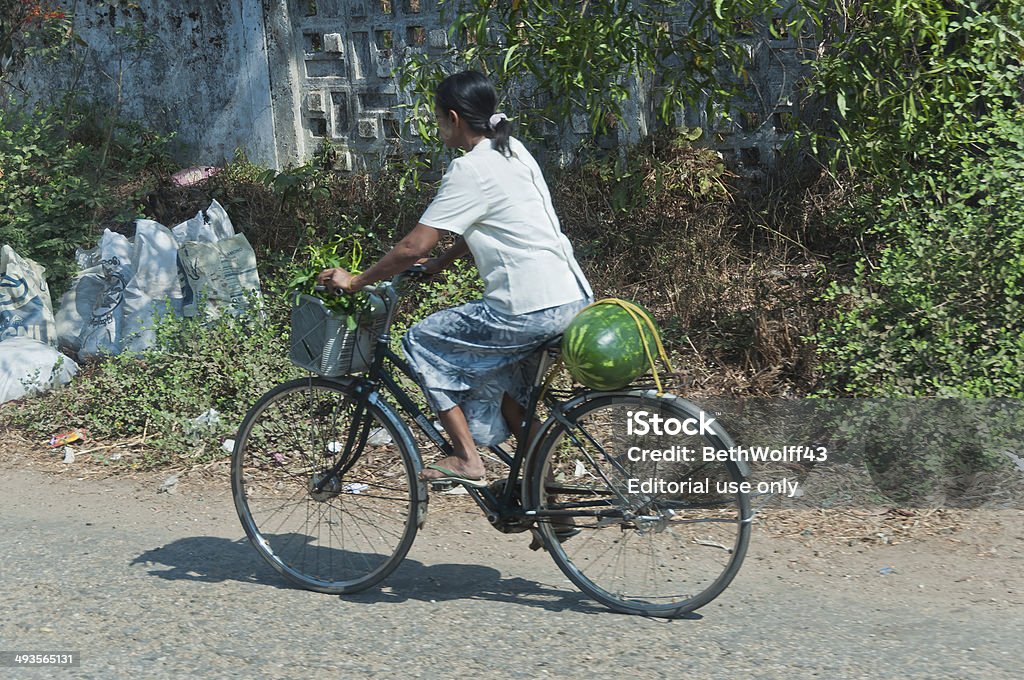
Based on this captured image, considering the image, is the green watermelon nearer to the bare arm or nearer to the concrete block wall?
the bare arm

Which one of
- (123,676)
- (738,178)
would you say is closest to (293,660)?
(123,676)

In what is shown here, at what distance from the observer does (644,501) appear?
3.93 m

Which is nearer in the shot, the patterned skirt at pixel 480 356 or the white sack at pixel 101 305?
the patterned skirt at pixel 480 356

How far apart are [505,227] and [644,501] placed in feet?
3.40

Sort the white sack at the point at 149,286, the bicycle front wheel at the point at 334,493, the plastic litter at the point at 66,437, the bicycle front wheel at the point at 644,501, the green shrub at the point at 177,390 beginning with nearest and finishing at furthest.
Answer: the bicycle front wheel at the point at 644,501
the bicycle front wheel at the point at 334,493
the green shrub at the point at 177,390
the plastic litter at the point at 66,437
the white sack at the point at 149,286

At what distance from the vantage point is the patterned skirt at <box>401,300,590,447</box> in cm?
393

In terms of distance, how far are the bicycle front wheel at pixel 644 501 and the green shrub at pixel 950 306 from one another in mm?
1703

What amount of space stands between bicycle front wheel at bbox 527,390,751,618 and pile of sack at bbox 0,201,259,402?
3.40 metres

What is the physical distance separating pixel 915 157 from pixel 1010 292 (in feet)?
3.70

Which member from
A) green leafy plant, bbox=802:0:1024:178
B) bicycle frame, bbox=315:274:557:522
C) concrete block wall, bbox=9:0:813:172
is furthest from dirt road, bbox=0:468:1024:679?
concrete block wall, bbox=9:0:813:172

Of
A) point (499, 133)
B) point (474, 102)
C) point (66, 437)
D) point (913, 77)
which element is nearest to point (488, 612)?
point (499, 133)

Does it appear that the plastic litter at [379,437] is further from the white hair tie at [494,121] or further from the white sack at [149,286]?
the white sack at [149,286]

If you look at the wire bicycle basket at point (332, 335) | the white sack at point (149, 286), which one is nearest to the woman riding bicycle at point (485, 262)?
the wire bicycle basket at point (332, 335)

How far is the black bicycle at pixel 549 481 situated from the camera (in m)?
3.85
